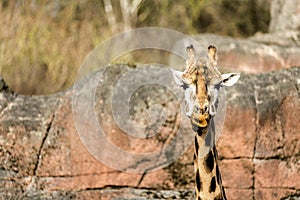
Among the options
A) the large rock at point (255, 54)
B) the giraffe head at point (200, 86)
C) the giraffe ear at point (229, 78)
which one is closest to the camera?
the giraffe head at point (200, 86)

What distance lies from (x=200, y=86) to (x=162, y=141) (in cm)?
191

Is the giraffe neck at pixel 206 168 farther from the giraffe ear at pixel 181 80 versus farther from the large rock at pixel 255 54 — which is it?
the large rock at pixel 255 54

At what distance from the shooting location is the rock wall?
19.1ft

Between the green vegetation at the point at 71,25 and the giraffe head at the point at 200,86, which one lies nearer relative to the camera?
the giraffe head at the point at 200,86

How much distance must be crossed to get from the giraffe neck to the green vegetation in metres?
5.36

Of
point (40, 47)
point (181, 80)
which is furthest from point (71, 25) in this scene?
point (181, 80)

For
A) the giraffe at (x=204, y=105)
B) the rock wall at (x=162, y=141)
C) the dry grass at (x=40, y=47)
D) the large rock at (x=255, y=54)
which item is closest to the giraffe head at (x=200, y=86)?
the giraffe at (x=204, y=105)

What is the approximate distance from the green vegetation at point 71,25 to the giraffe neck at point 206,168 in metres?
5.36

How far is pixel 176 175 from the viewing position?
5.96 meters

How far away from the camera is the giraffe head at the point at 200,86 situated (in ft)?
12.9

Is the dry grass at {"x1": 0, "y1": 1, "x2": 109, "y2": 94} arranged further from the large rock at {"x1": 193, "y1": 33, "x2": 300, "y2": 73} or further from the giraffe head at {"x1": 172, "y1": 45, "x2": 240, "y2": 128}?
the giraffe head at {"x1": 172, "y1": 45, "x2": 240, "y2": 128}

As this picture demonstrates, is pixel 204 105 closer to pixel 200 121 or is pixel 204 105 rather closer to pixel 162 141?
pixel 200 121

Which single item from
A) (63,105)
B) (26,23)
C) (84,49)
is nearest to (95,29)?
(84,49)

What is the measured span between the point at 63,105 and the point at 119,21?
25.5 feet
